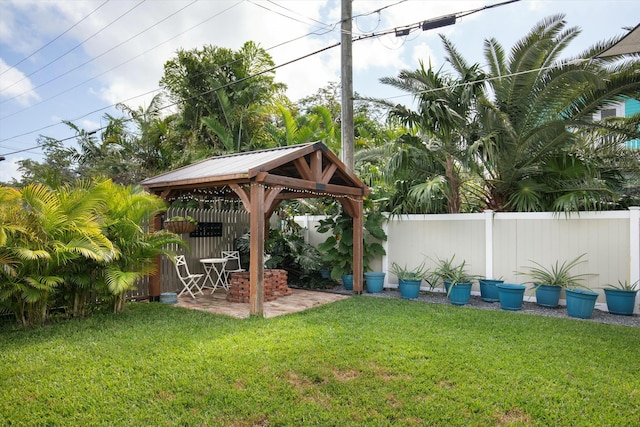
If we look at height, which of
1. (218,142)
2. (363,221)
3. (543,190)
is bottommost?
(363,221)

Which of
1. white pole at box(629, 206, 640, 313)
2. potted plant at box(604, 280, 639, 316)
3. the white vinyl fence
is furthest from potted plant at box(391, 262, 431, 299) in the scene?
white pole at box(629, 206, 640, 313)

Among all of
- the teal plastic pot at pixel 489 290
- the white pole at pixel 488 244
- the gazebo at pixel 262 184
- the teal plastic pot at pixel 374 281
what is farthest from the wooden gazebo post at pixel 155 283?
the white pole at pixel 488 244

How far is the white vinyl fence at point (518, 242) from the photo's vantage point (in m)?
6.00

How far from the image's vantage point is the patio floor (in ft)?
20.1

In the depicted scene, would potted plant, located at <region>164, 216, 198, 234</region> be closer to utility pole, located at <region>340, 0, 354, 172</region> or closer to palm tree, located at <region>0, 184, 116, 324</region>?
palm tree, located at <region>0, 184, 116, 324</region>

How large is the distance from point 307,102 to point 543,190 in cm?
1596

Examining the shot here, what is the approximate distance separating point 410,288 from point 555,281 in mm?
2293

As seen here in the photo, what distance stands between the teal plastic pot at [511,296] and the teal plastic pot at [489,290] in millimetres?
537

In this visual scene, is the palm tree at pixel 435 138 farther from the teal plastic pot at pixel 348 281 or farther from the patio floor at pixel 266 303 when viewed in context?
the patio floor at pixel 266 303

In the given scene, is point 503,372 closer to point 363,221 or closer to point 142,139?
point 363,221

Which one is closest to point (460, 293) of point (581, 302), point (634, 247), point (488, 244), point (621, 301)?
point (488, 244)

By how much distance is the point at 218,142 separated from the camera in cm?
1341

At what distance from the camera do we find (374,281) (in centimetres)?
784

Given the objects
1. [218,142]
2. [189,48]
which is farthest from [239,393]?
[189,48]
